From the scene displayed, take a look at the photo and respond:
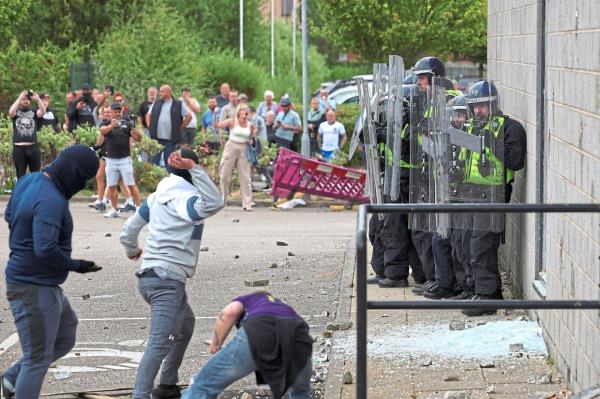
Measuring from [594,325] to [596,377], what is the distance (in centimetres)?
27

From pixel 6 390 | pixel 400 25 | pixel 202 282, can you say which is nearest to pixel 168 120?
pixel 202 282

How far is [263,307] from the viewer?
260 inches

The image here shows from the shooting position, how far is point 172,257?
26.2 ft

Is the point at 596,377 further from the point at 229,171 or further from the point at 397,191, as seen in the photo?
the point at 229,171

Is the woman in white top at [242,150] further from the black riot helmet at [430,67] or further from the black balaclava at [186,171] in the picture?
the black balaclava at [186,171]

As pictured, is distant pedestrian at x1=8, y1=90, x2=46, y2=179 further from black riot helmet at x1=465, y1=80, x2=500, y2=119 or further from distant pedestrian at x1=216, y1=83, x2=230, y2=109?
black riot helmet at x1=465, y1=80, x2=500, y2=119

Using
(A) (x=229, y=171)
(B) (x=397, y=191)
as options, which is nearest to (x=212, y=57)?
(A) (x=229, y=171)

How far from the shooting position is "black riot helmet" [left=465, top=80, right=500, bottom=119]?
10.4 meters

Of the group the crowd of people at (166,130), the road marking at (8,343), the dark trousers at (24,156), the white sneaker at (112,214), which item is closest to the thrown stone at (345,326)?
the road marking at (8,343)

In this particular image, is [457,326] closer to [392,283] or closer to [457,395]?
[457,395]

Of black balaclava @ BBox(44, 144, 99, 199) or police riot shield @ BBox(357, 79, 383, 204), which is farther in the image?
police riot shield @ BBox(357, 79, 383, 204)

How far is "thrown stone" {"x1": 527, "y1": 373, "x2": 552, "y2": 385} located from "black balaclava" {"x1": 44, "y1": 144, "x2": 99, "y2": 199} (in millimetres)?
2966

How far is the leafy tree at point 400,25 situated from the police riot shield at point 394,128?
19.1 metres

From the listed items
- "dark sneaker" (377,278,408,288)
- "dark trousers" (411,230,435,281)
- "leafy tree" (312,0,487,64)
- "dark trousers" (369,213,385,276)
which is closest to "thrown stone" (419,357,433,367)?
"dark trousers" (411,230,435,281)
